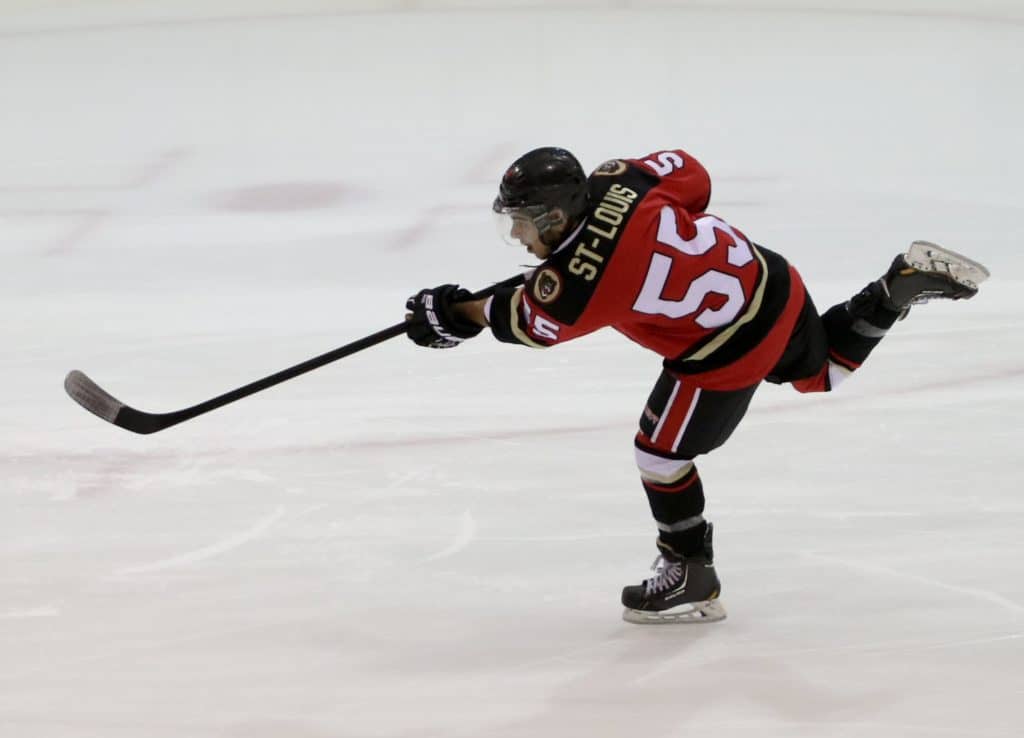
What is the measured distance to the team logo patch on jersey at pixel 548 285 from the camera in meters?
2.89

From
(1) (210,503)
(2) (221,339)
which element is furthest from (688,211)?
(2) (221,339)

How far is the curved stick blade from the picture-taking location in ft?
11.5

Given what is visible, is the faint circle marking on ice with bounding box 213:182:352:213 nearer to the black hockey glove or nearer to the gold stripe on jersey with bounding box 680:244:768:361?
the black hockey glove

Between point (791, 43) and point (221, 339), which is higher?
point (791, 43)

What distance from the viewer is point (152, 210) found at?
6.28m

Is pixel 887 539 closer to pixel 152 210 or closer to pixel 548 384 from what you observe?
pixel 548 384

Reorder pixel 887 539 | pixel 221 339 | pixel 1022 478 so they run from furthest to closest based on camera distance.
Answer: pixel 221 339
pixel 1022 478
pixel 887 539

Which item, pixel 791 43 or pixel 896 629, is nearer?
pixel 896 629

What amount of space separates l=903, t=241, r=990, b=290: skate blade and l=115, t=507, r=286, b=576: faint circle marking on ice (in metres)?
1.52

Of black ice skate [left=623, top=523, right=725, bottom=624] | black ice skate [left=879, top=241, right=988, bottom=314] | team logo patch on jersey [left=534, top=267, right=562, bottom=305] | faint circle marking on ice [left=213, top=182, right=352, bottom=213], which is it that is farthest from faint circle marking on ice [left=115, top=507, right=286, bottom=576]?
faint circle marking on ice [left=213, top=182, right=352, bottom=213]

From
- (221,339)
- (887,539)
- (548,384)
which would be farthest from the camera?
(221,339)

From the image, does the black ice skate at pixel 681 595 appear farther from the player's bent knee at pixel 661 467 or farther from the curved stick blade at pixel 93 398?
the curved stick blade at pixel 93 398

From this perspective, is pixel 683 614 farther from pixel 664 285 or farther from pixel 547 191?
pixel 547 191

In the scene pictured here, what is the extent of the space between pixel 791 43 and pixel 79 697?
18.6 ft
